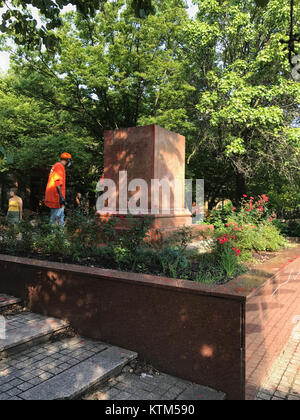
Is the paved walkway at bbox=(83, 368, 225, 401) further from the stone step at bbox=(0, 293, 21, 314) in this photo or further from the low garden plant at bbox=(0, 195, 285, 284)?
the stone step at bbox=(0, 293, 21, 314)

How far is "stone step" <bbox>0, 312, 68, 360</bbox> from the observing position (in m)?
3.32

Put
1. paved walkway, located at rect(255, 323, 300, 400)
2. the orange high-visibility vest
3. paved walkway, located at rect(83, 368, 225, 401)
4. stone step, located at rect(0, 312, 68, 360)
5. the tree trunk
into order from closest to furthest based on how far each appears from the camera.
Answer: paved walkway, located at rect(83, 368, 225, 401)
paved walkway, located at rect(255, 323, 300, 400)
stone step, located at rect(0, 312, 68, 360)
the orange high-visibility vest
the tree trunk

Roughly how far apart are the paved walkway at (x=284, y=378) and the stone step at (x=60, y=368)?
1.43 m

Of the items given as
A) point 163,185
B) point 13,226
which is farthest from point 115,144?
point 13,226

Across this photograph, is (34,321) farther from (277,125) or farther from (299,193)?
(277,125)

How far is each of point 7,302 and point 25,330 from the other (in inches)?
33.5

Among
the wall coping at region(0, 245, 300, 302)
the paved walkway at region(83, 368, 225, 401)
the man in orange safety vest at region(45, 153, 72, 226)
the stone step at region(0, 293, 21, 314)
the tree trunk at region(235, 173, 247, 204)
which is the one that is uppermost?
the tree trunk at region(235, 173, 247, 204)

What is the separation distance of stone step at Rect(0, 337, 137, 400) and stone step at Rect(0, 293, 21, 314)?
3.43 feet

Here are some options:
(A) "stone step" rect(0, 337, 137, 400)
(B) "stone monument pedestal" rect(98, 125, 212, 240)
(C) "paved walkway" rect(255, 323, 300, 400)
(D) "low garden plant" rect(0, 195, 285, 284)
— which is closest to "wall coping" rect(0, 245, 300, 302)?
(D) "low garden plant" rect(0, 195, 285, 284)

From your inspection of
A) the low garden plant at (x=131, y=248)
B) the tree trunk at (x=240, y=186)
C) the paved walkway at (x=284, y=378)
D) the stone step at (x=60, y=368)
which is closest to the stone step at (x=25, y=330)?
the stone step at (x=60, y=368)

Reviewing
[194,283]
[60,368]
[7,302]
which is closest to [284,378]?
[194,283]

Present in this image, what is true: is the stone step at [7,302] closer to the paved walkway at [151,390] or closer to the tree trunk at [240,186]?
the paved walkway at [151,390]

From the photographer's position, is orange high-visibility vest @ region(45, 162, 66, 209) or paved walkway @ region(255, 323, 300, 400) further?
orange high-visibility vest @ region(45, 162, 66, 209)

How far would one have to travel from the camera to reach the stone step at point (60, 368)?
265 centimetres
